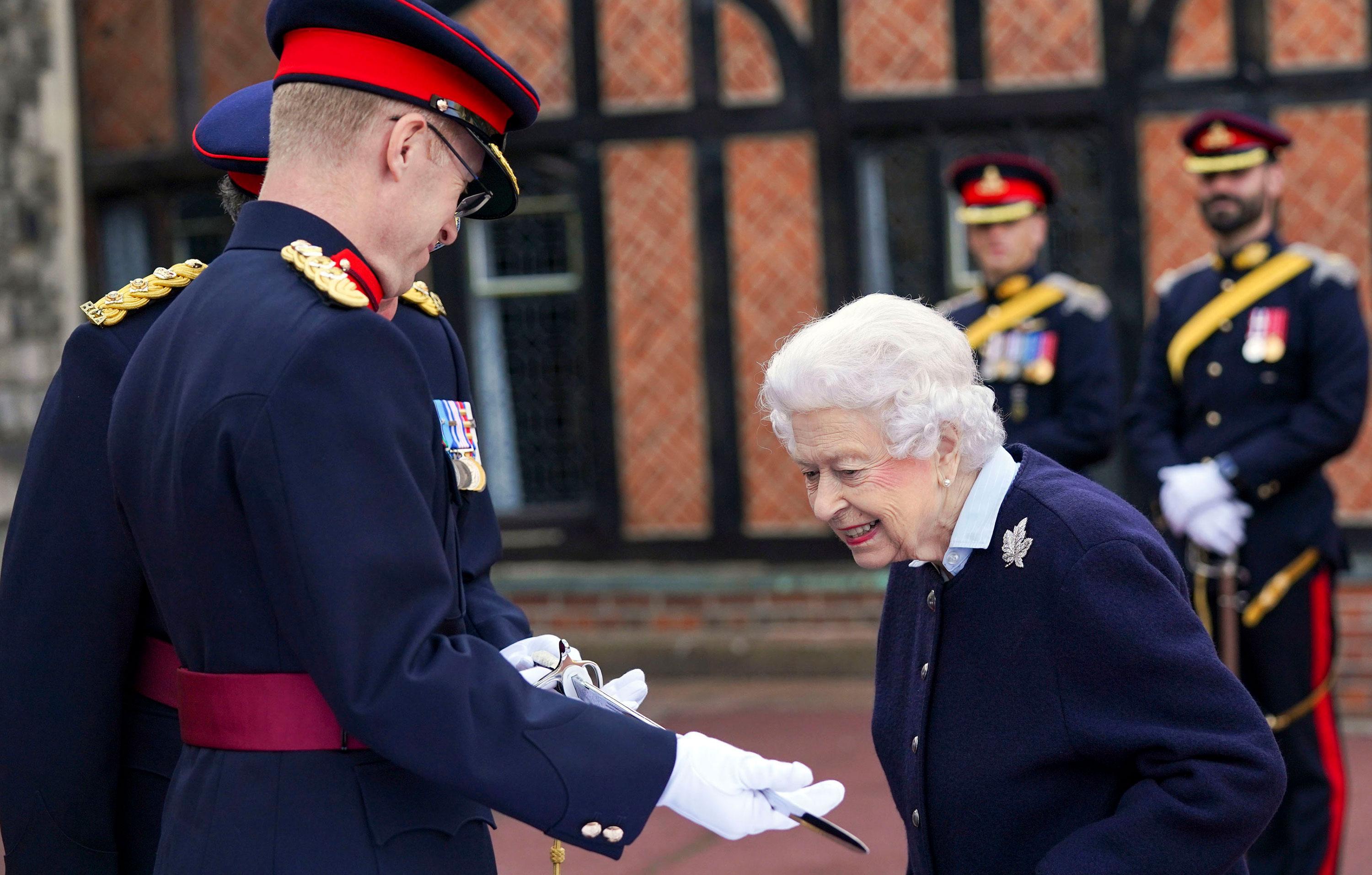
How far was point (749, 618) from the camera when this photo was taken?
700 centimetres

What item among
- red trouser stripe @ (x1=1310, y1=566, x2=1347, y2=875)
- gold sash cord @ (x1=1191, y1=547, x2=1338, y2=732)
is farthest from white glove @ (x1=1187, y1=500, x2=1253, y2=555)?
red trouser stripe @ (x1=1310, y1=566, x2=1347, y2=875)

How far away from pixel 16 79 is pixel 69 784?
19.1ft

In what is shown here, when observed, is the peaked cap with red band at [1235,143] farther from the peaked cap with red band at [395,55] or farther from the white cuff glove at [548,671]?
the peaked cap with red band at [395,55]

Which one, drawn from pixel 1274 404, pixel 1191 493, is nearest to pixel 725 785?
pixel 1191 493

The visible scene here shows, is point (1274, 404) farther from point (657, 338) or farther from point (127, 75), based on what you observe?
point (127, 75)

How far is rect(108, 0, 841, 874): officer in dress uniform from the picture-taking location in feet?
5.42

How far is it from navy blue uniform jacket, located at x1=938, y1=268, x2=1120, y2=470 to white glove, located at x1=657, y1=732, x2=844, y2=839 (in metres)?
3.17

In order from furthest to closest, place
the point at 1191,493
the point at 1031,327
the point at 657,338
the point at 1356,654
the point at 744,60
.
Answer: the point at 657,338, the point at 744,60, the point at 1356,654, the point at 1031,327, the point at 1191,493

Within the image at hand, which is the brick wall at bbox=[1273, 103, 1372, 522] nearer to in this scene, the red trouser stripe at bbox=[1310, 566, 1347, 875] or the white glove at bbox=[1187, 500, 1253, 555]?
the red trouser stripe at bbox=[1310, 566, 1347, 875]

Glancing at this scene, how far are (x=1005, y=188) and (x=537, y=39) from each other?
2.76m

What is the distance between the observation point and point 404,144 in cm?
183

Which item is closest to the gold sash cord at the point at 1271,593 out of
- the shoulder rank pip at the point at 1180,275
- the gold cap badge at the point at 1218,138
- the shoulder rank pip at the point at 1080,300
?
the shoulder rank pip at the point at 1180,275

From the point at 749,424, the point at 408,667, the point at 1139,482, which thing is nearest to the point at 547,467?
the point at 749,424

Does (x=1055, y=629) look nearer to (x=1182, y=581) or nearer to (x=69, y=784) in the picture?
(x=1182, y=581)
